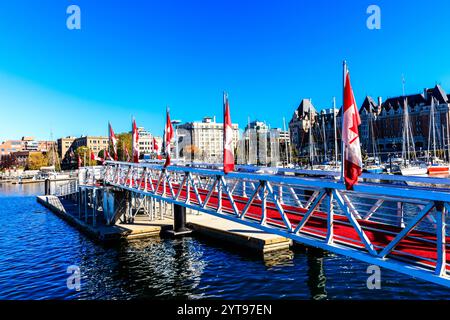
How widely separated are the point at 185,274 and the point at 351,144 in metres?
13.6

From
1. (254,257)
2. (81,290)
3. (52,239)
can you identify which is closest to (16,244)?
(52,239)

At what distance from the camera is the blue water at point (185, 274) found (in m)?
16.8

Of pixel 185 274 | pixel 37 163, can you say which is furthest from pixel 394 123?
pixel 37 163

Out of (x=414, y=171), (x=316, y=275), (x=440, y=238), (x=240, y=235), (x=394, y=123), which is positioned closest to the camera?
(x=440, y=238)

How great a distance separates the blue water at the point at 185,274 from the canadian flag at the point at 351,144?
29.8 feet

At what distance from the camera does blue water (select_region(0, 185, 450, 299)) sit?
16.8 m

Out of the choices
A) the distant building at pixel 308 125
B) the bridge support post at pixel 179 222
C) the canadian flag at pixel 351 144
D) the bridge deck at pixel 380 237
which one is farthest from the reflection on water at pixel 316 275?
the distant building at pixel 308 125

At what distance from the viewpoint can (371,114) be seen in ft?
433

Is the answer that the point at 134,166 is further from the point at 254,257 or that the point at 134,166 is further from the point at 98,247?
the point at 254,257

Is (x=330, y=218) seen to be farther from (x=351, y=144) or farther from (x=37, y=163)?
(x=37, y=163)

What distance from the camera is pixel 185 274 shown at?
1969 cm

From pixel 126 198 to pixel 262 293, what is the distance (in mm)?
16930
